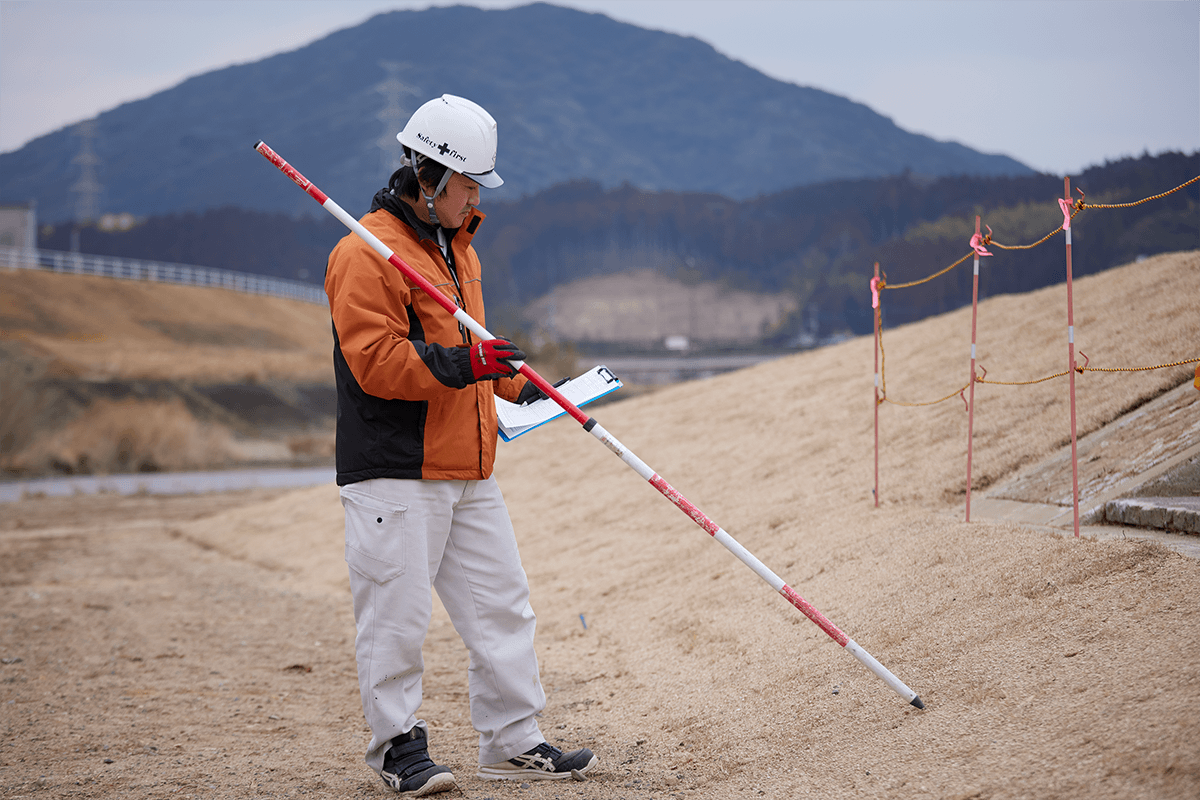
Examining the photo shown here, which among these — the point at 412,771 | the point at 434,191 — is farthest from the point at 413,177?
the point at 412,771

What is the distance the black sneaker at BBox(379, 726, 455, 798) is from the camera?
287 centimetres

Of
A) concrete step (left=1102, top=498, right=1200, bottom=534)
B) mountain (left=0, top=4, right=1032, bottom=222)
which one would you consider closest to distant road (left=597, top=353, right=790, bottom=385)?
concrete step (left=1102, top=498, right=1200, bottom=534)

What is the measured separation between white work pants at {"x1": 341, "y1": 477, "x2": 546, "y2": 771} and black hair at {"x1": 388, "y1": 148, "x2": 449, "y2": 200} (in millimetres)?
989

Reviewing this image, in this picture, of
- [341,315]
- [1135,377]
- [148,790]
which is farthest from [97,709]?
[1135,377]

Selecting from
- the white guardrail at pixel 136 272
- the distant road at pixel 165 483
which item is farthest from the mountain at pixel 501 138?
the distant road at pixel 165 483

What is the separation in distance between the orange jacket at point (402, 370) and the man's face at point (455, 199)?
6 centimetres

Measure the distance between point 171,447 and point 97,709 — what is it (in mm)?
22748

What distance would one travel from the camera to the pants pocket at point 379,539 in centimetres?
284

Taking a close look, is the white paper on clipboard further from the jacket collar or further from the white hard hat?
the white hard hat

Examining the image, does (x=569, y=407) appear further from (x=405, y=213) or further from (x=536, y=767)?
(x=536, y=767)

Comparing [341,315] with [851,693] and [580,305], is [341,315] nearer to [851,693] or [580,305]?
[851,693]

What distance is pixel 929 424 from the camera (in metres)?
6.52

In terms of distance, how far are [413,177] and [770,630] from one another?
8.82 feet

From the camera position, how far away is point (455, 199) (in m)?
3.04
